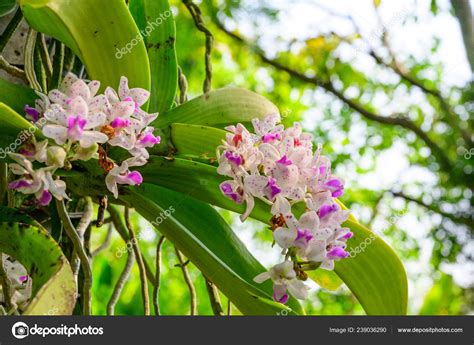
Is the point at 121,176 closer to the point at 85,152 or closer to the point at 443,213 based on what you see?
the point at 85,152

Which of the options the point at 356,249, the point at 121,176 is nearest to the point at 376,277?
the point at 356,249

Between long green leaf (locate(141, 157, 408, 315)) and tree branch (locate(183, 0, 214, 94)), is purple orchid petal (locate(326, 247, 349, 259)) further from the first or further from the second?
tree branch (locate(183, 0, 214, 94))

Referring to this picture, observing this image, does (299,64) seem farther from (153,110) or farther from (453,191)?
(153,110)

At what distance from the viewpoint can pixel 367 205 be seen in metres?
2.75

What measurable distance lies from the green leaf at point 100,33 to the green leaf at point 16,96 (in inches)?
2.2

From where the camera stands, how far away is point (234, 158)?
51cm

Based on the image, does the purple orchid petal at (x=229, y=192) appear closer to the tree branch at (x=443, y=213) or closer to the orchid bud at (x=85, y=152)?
the orchid bud at (x=85, y=152)

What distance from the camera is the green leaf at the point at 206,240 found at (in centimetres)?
55

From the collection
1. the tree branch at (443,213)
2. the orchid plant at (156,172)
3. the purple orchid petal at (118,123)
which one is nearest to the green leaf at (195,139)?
the orchid plant at (156,172)

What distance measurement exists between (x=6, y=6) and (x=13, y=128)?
7.9 inches

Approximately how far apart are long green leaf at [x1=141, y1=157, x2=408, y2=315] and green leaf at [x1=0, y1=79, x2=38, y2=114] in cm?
12

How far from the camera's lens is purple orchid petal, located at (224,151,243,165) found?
51 centimetres

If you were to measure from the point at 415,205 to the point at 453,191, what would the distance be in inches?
7.9
